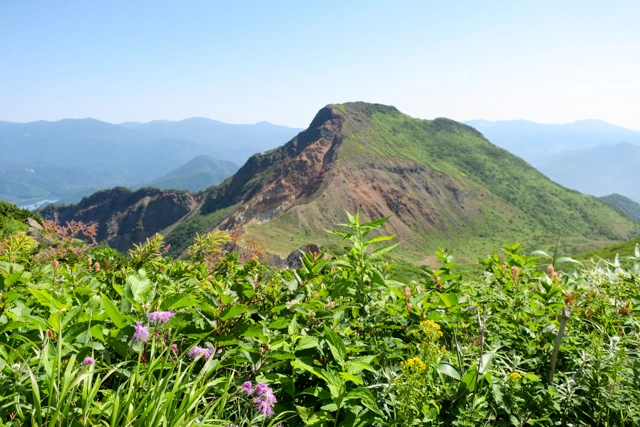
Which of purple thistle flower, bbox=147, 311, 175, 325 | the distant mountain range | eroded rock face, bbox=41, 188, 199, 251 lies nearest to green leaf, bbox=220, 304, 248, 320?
purple thistle flower, bbox=147, 311, 175, 325

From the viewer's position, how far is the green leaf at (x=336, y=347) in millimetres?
1967

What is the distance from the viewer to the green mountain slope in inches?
4341

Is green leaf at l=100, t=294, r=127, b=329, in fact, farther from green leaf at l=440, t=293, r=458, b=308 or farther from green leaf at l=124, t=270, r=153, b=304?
green leaf at l=440, t=293, r=458, b=308

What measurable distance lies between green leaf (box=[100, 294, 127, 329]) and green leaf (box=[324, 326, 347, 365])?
105cm

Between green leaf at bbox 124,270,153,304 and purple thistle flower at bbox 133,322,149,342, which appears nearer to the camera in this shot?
purple thistle flower at bbox 133,322,149,342

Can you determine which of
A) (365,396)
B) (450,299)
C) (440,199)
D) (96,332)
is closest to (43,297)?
(96,332)

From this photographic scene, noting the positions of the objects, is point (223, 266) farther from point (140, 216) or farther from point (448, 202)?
point (140, 216)

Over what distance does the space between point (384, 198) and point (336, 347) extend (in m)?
120

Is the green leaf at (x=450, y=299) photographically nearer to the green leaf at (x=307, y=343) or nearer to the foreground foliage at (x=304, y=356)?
the foreground foliage at (x=304, y=356)

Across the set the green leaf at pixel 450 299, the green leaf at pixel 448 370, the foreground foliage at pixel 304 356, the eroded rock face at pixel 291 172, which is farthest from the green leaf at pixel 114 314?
the eroded rock face at pixel 291 172

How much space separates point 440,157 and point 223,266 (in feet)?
565

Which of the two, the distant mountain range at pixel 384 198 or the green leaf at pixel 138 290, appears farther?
the distant mountain range at pixel 384 198

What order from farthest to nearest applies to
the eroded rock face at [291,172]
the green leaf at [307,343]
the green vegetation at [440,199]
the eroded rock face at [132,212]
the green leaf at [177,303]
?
the eroded rock face at [132,212] → the eroded rock face at [291,172] → the green vegetation at [440,199] → the green leaf at [307,343] → the green leaf at [177,303]

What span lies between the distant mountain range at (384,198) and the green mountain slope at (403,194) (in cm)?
45
